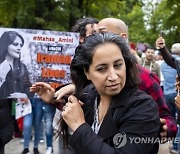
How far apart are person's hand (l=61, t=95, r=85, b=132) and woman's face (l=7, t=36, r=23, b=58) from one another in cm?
125

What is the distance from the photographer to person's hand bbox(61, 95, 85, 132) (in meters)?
1.54

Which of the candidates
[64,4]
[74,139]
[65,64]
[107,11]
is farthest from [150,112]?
[107,11]

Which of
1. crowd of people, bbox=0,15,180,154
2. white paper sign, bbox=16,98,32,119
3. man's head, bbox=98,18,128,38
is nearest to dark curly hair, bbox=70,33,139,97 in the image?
crowd of people, bbox=0,15,180,154

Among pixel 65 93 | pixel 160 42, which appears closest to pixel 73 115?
pixel 65 93

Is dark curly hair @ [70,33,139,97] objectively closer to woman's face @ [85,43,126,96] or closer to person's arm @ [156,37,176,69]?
woman's face @ [85,43,126,96]

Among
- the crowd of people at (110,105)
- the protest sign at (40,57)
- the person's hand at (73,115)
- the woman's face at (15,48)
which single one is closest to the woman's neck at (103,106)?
the crowd of people at (110,105)

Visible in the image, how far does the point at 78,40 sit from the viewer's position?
9.57 ft

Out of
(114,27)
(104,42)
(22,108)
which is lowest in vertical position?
(22,108)

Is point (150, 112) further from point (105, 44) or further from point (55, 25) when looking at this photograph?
point (55, 25)

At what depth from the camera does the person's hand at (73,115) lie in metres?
1.54

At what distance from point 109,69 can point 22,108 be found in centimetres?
388

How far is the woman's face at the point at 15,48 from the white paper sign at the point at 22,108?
7.40ft

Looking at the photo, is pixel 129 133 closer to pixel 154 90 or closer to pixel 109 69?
pixel 109 69

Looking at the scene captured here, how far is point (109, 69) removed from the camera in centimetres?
156
